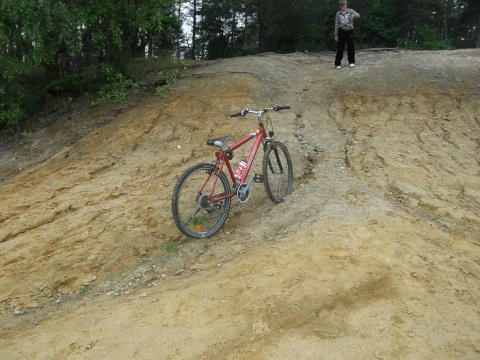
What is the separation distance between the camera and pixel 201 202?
4.45 m

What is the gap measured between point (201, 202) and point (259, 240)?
0.72 m

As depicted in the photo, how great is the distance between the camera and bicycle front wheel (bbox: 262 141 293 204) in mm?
5082

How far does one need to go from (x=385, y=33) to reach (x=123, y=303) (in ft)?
59.8

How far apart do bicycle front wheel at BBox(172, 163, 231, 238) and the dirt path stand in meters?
0.19

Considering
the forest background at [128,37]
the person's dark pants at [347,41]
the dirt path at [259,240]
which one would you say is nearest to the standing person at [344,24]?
the person's dark pants at [347,41]

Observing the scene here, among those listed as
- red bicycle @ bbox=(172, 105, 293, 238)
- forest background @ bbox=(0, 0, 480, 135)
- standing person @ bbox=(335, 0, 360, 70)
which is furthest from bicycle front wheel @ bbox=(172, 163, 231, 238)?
standing person @ bbox=(335, 0, 360, 70)

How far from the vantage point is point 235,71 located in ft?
31.5

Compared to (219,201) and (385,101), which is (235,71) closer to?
(385,101)

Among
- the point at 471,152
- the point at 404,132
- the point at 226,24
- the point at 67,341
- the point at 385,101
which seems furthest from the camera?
the point at 226,24

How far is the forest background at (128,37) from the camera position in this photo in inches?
305

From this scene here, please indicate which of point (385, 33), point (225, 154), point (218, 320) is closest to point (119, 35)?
point (225, 154)

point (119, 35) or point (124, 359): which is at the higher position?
point (119, 35)

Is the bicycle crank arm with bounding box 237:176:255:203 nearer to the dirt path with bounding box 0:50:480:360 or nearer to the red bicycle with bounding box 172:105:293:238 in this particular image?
the red bicycle with bounding box 172:105:293:238

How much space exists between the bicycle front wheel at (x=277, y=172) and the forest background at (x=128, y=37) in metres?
4.25
